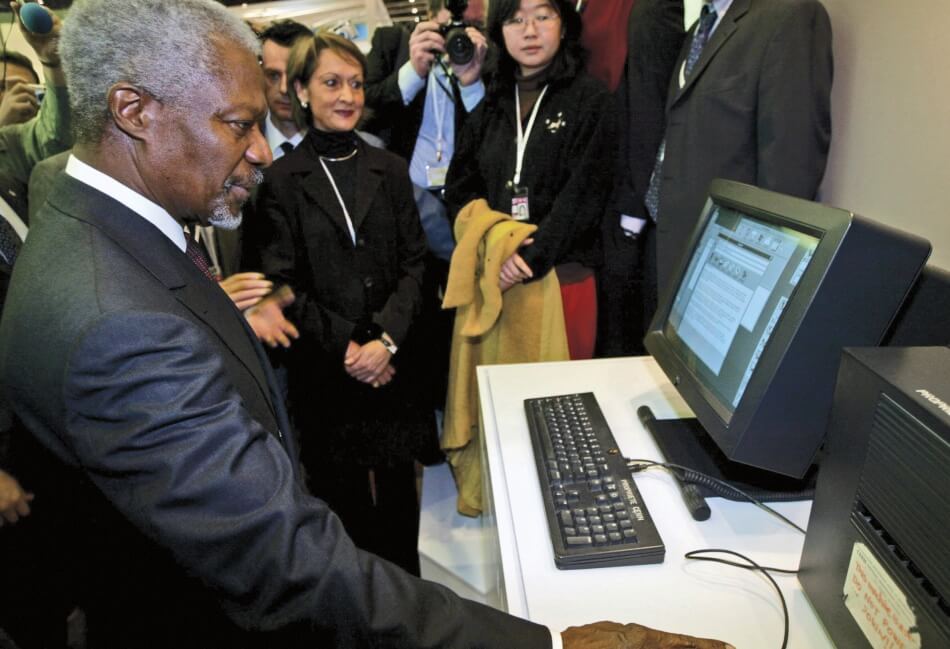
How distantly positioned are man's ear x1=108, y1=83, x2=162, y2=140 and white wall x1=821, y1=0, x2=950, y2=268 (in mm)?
1302

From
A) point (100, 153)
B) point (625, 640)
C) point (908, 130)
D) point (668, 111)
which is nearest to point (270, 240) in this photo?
point (100, 153)

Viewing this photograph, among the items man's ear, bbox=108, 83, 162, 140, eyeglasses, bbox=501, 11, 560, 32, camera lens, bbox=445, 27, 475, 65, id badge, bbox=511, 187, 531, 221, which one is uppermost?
eyeglasses, bbox=501, 11, 560, 32

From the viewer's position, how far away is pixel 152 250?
0.71 meters

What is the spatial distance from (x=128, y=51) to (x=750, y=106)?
1297 millimetres

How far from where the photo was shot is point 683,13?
5.43ft

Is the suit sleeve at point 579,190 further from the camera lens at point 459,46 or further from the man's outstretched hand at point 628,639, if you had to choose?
the man's outstretched hand at point 628,639

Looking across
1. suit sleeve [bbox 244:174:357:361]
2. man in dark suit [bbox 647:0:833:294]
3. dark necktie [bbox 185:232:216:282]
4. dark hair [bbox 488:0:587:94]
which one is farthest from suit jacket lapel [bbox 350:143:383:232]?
man in dark suit [bbox 647:0:833:294]

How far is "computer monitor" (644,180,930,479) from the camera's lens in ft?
2.05

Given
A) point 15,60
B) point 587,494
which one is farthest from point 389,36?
point 587,494

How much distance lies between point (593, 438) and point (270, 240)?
1097mm

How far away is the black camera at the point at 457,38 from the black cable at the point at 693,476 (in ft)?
4.68

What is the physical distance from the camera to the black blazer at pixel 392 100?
193 centimetres

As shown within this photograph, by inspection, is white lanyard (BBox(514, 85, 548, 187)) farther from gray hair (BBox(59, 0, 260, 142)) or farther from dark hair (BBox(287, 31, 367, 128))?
gray hair (BBox(59, 0, 260, 142))

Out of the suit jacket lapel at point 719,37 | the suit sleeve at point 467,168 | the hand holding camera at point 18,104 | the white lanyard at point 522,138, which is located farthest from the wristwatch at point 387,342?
the hand holding camera at point 18,104
